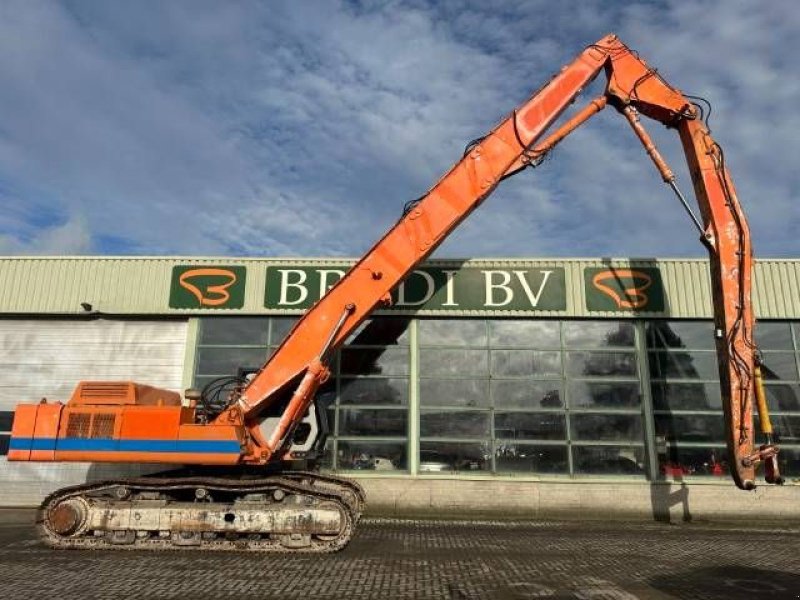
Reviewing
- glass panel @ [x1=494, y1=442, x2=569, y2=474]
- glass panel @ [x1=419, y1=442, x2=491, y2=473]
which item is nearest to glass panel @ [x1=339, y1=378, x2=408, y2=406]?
glass panel @ [x1=419, y1=442, x2=491, y2=473]

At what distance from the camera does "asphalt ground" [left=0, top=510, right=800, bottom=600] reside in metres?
7.48

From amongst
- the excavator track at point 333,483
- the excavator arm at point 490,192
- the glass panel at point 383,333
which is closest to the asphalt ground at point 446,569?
the excavator track at point 333,483

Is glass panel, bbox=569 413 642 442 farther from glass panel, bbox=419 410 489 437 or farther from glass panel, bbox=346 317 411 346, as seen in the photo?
glass panel, bbox=346 317 411 346

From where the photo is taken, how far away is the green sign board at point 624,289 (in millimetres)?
15078

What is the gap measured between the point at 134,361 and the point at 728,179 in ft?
48.5

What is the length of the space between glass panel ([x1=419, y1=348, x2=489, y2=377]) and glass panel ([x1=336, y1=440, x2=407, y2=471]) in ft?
6.63

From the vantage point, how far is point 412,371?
15.1 m

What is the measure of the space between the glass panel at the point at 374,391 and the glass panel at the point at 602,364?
169 inches

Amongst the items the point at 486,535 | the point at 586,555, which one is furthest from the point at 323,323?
the point at 586,555

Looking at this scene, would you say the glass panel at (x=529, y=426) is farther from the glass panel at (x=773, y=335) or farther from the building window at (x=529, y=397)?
the glass panel at (x=773, y=335)

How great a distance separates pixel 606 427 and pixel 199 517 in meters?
9.69

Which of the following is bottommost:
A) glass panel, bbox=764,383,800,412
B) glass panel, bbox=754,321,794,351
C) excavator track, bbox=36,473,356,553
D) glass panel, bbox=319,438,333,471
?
excavator track, bbox=36,473,356,553

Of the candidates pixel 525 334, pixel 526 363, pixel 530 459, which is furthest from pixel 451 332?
pixel 530 459

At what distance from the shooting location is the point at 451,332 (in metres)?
15.4
